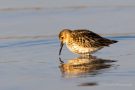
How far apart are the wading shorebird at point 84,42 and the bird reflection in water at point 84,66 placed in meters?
0.38

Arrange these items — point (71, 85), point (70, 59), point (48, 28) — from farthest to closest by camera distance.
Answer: point (48, 28) < point (70, 59) < point (71, 85)

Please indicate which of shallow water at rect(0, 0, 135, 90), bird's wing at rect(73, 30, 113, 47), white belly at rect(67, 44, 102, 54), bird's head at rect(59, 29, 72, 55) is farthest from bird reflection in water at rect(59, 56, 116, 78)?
bird's head at rect(59, 29, 72, 55)

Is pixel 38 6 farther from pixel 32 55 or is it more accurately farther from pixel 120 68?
pixel 120 68

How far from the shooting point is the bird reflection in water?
38.8 ft

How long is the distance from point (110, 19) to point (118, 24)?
677 millimetres

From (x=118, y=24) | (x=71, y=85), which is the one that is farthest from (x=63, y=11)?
(x=71, y=85)

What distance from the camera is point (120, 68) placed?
1204cm

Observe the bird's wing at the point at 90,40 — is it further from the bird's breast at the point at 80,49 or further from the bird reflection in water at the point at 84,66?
the bird reflection in water at the point at 84,66

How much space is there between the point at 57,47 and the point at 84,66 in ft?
6.99

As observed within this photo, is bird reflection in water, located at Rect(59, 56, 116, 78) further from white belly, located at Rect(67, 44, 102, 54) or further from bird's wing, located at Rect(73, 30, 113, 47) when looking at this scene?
bird's wing, located at Rect(73, 30, 113, 47)

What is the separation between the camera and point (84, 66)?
12484 millimetres

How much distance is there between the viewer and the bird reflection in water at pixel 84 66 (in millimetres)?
11836

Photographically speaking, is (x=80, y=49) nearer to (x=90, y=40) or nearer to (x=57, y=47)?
(x=90, y=40)

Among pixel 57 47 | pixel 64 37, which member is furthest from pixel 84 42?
pixel 57 47
